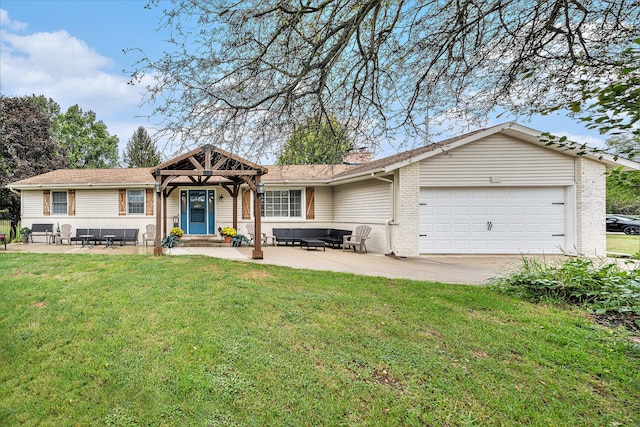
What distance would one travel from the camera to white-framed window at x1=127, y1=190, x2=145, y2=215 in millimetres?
14906

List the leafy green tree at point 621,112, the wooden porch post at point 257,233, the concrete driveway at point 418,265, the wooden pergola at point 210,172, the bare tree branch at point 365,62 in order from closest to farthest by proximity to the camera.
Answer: the leafy green tree at point 621,112, the bare tree branch at point 365,62, the concrete driveway at point 418,265, the wooden pergola at point 210,172, the wooden porch post at point 257,233

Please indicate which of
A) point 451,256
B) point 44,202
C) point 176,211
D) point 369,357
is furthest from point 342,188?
point 44,202

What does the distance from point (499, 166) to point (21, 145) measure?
29.7m

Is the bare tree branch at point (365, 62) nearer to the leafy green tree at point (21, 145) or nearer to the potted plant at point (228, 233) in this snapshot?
the potted plant at point (228, 233)

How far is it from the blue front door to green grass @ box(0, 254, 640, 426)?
922 cm

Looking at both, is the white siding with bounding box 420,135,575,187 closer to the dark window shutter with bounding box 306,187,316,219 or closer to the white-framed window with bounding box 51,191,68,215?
the dark window shutter with bounding box 306,187,316,219

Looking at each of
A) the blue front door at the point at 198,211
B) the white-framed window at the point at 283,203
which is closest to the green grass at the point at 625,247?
the white-framed window at the point at 283,203

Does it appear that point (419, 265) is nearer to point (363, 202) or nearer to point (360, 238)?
point (360, 238)

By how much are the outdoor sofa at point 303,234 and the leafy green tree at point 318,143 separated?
27.7 feet

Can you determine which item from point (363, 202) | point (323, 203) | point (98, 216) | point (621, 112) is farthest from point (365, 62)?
point (98, 216)

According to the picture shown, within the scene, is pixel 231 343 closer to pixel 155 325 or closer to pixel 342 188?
pixel 155 325

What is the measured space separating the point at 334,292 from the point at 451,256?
6203 millimetres

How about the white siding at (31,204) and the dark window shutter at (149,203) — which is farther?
the white siding at (31,204)

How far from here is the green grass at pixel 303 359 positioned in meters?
2.74
